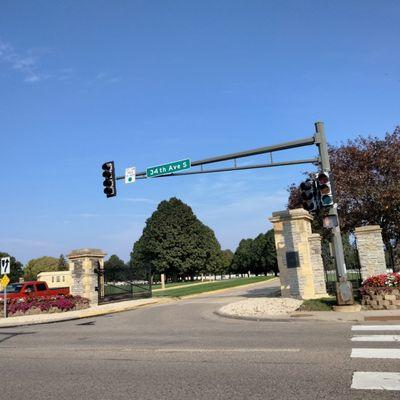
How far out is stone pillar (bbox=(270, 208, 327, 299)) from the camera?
66.2 ft

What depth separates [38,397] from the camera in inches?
247

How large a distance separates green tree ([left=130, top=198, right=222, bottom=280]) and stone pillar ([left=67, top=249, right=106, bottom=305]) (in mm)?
45832

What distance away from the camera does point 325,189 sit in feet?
48.7

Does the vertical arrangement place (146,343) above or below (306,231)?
below

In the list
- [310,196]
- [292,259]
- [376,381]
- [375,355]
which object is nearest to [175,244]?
[292,259]

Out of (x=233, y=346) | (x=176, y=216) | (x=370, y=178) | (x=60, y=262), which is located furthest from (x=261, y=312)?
(x=60, y=262)

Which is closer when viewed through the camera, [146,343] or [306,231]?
[146,343]

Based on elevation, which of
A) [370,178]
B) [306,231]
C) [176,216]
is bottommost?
[306,231]

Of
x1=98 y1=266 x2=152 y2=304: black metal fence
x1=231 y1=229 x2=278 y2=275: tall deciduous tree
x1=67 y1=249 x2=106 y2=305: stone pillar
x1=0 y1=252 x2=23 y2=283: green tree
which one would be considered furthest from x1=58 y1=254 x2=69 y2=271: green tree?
x1=67 y1=249 x2=106 y2=305: stone pillar

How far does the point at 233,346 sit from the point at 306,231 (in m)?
12.3

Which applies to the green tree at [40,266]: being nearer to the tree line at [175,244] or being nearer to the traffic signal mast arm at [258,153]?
the tree line at [175,244]

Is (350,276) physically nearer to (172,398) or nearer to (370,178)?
(370,178)

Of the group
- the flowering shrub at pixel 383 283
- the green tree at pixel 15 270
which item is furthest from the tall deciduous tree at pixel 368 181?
the green tree at pixel 15 270

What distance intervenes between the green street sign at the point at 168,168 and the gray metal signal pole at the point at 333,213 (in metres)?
5.26
